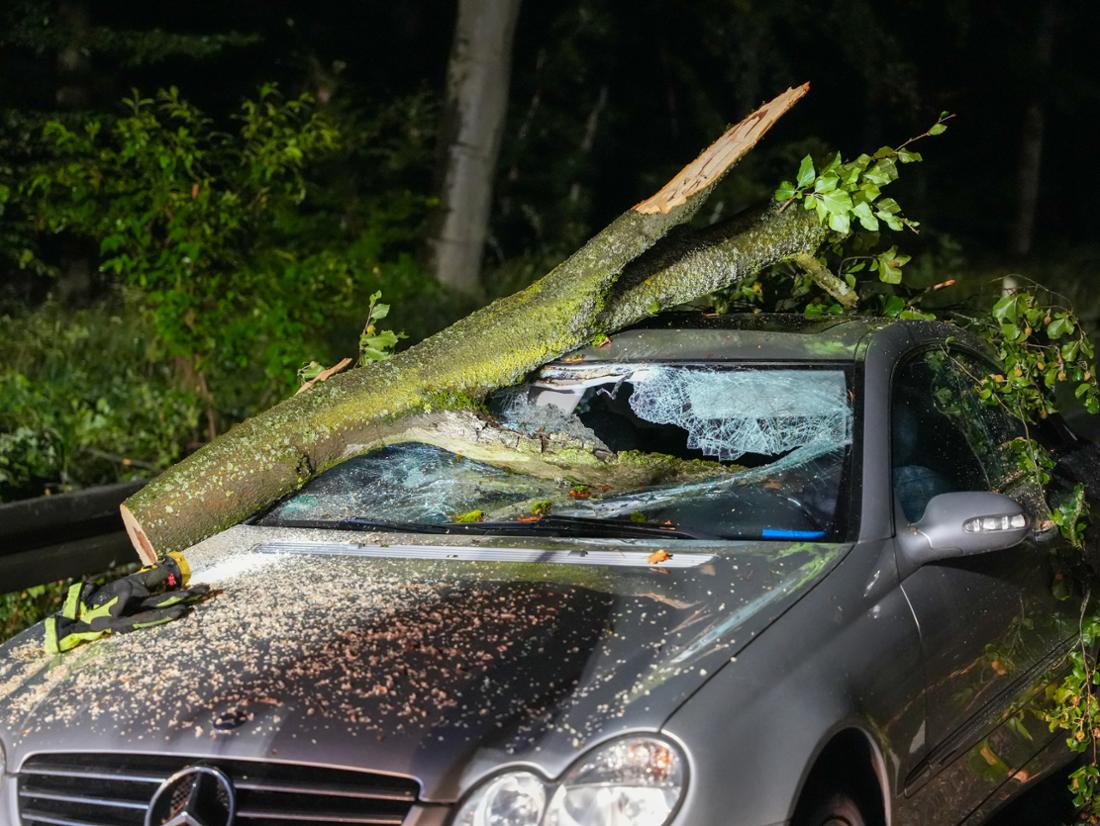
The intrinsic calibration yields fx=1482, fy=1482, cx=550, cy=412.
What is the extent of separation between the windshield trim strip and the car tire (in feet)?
2.14

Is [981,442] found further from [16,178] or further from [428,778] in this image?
[16,178]

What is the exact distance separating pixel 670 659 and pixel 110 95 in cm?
1348

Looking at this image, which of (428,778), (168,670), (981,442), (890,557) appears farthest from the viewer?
(981,442)

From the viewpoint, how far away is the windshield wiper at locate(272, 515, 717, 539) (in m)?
3.89

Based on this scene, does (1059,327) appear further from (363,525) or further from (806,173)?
(363,525)

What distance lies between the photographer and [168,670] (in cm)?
344

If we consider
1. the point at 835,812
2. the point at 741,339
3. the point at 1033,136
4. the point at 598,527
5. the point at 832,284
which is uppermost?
the point at 1033,136

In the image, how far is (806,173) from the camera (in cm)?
518

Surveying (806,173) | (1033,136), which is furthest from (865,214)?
(1033,136)

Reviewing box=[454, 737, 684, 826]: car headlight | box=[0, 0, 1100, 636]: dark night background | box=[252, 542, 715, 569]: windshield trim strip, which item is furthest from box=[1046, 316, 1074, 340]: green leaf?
box=[454, 737, 684, 826]: car headlight

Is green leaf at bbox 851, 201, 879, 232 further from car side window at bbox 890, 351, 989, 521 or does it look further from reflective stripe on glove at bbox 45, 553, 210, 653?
reflective stripe on glove at bbox 45, 553, 210, 653

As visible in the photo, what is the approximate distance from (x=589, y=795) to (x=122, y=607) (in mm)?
1482

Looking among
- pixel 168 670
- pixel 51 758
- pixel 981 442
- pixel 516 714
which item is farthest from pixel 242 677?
pixel 981 442

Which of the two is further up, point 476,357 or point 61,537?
point 476,357
